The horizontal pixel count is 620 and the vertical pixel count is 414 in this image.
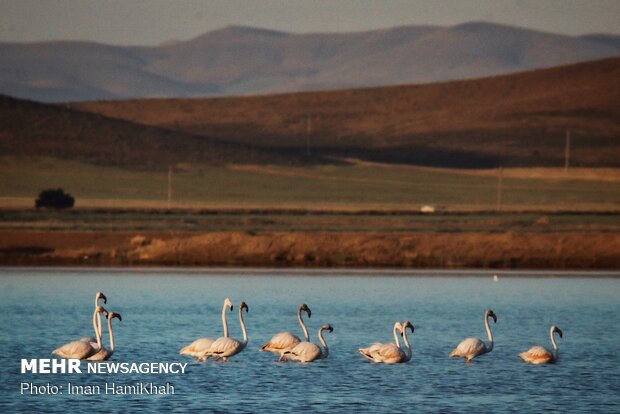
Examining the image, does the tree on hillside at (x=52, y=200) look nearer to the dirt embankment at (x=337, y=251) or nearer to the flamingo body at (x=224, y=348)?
the dirt embankment at (x=337, y=251)

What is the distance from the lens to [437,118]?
152 m

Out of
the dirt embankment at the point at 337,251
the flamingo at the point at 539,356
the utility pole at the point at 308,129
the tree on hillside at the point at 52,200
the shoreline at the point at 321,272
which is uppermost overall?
the utility pole at the point at 308,129

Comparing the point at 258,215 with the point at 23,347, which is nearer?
the point at 23,347

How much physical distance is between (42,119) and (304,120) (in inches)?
1461

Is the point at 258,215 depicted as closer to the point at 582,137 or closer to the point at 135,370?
the point at 135,370

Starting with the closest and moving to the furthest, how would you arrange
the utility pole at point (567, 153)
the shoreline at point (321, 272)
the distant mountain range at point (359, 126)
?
the shoreline at point (321, 272) → the utility pole at point (567, 153) → the distant mountain range at point (359, 126)

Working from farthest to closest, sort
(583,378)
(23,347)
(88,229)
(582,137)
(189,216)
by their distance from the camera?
1. (582,137)
2. (189,216)
3. (88,229)
4. (23,347)
5. (583,378)

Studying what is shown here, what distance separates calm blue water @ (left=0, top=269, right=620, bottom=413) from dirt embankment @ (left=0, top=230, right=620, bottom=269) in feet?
10.2

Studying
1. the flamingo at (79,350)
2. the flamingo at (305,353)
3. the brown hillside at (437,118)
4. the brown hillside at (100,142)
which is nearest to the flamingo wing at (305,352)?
the flamingo at (305,353)

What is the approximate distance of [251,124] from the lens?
155250mm

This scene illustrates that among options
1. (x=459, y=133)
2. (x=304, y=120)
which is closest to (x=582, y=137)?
(x=459, y=133)

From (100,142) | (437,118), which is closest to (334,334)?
(100,142)

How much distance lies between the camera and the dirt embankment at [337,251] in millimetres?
48875

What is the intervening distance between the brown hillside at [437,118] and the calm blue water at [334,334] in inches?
3292
